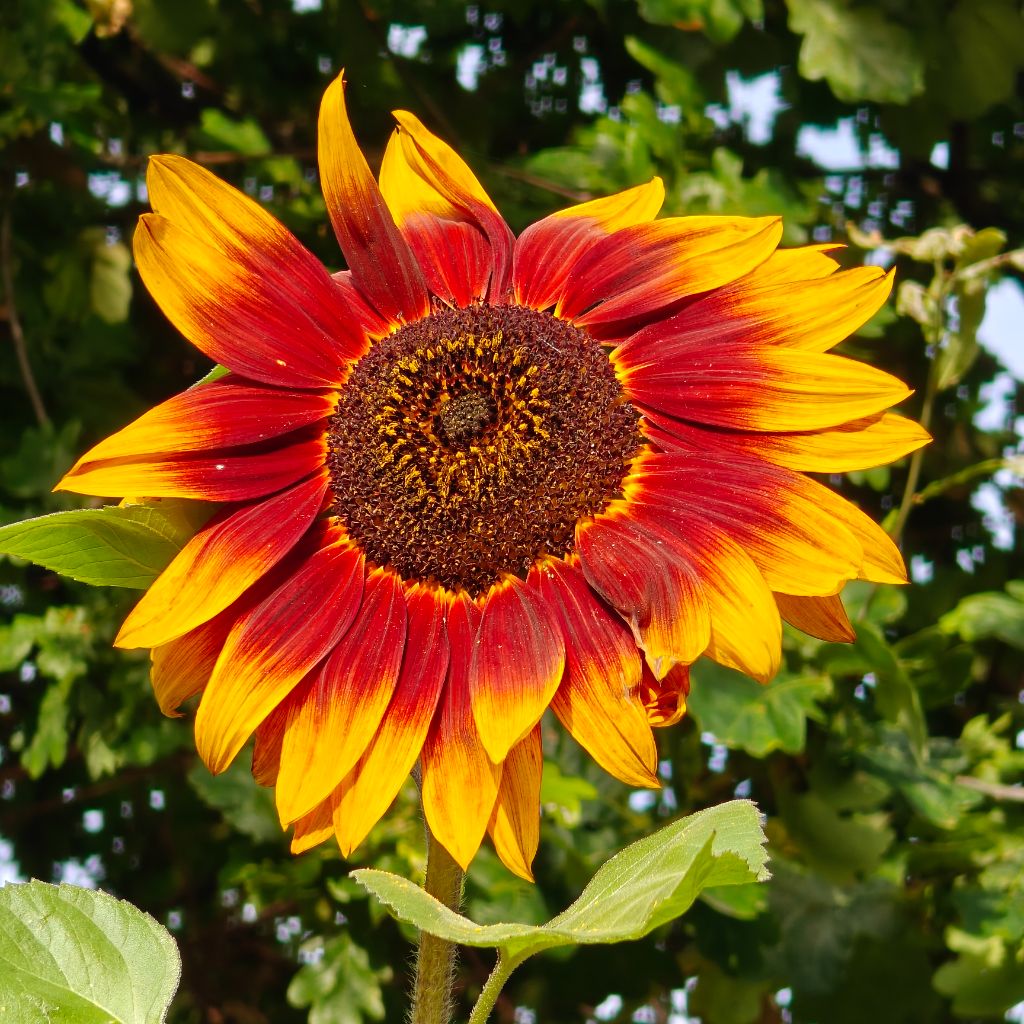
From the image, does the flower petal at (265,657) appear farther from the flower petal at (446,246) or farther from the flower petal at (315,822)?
the flower petal at (446,246)

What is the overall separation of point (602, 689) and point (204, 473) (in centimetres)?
33

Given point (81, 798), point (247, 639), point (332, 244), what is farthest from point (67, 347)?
point (247, 639)

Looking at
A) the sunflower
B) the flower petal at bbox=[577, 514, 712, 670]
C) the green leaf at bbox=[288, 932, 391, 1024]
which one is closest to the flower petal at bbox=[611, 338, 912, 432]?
the sunflower

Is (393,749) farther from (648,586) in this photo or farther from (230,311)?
(230,311)

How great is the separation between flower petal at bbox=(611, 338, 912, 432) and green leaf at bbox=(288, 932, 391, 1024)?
95 cm

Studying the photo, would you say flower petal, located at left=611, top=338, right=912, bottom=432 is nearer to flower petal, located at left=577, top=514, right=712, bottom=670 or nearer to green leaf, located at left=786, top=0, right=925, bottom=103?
flower petal, located at left=577, top=514, right=712, bottom=670

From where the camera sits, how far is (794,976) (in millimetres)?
1990

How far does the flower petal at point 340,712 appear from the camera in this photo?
38.5 inches

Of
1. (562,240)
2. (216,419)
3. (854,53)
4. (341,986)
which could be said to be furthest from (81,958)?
(854,53)

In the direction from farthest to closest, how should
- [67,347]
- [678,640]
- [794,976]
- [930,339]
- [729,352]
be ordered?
[67,347] < [794,976] < [930,339] < [729,352] < [678,640]

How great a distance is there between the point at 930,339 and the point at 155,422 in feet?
3.26

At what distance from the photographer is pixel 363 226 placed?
3.70 feet

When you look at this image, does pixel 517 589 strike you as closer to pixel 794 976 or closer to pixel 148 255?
pixel 148 255

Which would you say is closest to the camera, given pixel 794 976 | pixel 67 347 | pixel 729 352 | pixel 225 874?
pixel 729 352
